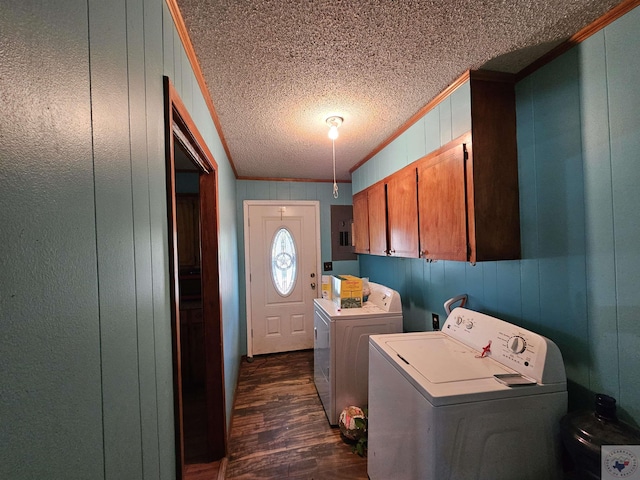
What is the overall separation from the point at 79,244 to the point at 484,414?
4.56ft

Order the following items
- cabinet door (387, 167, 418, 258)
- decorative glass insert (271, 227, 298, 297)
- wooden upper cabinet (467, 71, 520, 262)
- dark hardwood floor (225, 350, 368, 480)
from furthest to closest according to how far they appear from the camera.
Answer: decorative glass insert (271, 227, 298, 297) → cabinet door (387, 167, 418, 258) → dark hardwood floor (225, 350, 368, 480) → wooden upper cabinet (467, 71, 520, 262)

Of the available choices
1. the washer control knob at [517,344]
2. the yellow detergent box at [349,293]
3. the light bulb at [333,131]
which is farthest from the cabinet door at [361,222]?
the washer control knob at [517,344]

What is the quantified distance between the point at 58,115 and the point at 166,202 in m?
0.49

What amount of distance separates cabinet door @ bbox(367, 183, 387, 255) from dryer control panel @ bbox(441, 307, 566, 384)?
862mm

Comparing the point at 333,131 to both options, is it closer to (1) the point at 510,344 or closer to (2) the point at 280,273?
(1) the point at 510,344

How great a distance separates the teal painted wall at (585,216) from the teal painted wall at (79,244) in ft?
5.14

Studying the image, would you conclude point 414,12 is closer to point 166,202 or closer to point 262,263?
point 166,202

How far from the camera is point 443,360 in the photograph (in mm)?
1305

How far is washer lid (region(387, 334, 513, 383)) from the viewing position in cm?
116

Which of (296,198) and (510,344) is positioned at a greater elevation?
(296,198)

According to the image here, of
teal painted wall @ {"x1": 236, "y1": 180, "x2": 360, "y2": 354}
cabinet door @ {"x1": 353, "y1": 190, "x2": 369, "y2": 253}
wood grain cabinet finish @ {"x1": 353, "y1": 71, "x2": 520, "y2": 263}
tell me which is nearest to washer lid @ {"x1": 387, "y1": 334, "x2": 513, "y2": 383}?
wood grain cabinet finish @ {"x1": 353, "y1": 71, "x2": 520, "y2": 263}

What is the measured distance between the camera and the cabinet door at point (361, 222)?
8.70 feet

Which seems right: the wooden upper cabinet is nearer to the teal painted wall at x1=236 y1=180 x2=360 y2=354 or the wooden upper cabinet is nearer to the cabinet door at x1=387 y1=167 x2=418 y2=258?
the cabinet door at x1=387 y1=167 x2=418 y2=258

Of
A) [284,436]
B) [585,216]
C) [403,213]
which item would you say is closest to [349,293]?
[403,213]
